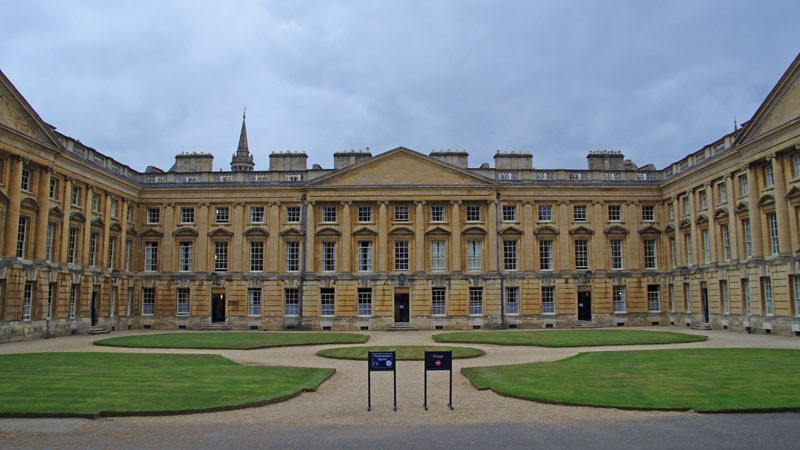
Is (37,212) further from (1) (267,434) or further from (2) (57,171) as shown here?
(1) (267,434)

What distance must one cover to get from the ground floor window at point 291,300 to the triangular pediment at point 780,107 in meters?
29.7

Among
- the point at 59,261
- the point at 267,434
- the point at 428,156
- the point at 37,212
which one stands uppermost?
the point at 428,156

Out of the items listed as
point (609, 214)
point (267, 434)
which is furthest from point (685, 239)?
point (267, 434)

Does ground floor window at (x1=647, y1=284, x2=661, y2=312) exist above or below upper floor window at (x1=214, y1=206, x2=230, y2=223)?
below

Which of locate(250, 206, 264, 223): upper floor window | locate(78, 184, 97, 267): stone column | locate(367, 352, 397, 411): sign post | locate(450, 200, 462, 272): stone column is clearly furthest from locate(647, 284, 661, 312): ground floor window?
locate(78, 184, 97, 267): stone column

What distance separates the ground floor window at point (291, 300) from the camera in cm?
4319

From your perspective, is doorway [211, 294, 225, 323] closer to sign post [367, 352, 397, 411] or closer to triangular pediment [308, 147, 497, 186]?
triangular pediment [308, 147, 497, 186]

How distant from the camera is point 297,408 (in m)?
12.9

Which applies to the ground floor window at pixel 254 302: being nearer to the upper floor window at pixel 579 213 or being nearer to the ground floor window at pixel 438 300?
the ground floor window at pixel 438 300

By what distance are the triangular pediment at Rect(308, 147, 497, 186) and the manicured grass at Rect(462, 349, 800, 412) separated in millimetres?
23468

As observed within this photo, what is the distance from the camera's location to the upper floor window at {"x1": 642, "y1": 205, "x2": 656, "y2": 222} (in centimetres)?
4403

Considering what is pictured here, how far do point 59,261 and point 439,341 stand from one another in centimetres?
2171

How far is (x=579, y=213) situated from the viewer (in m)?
44.0

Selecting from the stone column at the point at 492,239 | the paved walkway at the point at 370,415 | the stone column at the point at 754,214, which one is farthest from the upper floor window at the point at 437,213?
the paved walkway at the point at 370,415
